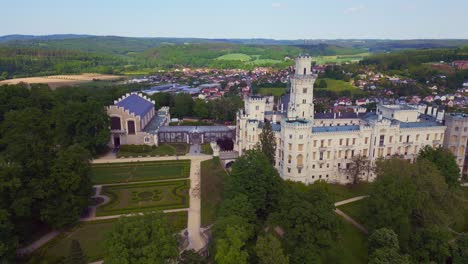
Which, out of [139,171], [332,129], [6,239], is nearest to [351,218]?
A: [332,129]

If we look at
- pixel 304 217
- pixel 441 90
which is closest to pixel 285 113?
pixel 304 217

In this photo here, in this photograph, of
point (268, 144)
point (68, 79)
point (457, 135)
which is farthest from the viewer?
point (68, 79)

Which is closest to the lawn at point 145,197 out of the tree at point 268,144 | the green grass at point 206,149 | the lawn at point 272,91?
the tree at point 268,144

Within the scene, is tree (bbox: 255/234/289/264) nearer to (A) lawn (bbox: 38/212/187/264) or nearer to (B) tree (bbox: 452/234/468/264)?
(A) lawn (bbox: 38/212/187/264)

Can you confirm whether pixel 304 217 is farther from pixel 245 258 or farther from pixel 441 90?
pixel 441 90

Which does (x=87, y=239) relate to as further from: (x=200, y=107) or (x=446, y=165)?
(x=200, y=107)

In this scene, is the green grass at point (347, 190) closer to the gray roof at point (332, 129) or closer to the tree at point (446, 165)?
the gray roof at point (332, 129)

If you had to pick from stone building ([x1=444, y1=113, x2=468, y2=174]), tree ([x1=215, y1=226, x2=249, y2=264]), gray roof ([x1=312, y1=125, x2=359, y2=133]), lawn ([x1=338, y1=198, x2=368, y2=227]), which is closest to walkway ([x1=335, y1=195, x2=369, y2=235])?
lawn ([x1=338, y1=198, x2=368, y2=227])
